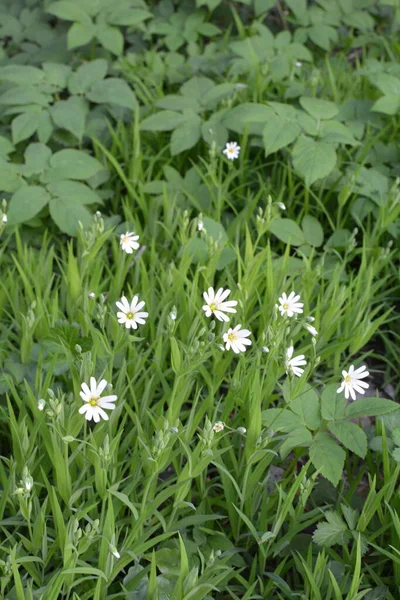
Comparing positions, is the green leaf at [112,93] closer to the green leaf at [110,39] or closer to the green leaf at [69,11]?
the green leaf at [110,39]

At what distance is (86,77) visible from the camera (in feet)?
8.63

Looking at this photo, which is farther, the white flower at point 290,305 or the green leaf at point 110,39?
the green leaf at point 110,39

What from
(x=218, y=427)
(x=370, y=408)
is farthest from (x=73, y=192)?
(x=370, y=408)

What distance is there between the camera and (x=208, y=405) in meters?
1.64

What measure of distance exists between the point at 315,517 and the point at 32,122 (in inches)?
67.8

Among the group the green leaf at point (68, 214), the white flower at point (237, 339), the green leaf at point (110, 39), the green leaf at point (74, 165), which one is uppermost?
the green leaf at point (110, 39)

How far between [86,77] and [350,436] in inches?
72.0

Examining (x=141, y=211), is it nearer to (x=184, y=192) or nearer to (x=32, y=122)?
(x=184, y=192)

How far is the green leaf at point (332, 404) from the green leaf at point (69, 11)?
1996 mm

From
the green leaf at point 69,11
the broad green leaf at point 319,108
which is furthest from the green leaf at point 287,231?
the green leaf at point 69,11

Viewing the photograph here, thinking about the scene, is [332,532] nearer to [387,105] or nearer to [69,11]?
[387,105]

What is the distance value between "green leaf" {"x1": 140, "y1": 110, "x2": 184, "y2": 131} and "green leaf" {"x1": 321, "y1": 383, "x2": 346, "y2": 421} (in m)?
1.28

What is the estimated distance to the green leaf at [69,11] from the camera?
2.74 m

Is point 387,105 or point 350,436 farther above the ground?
point 387,105
